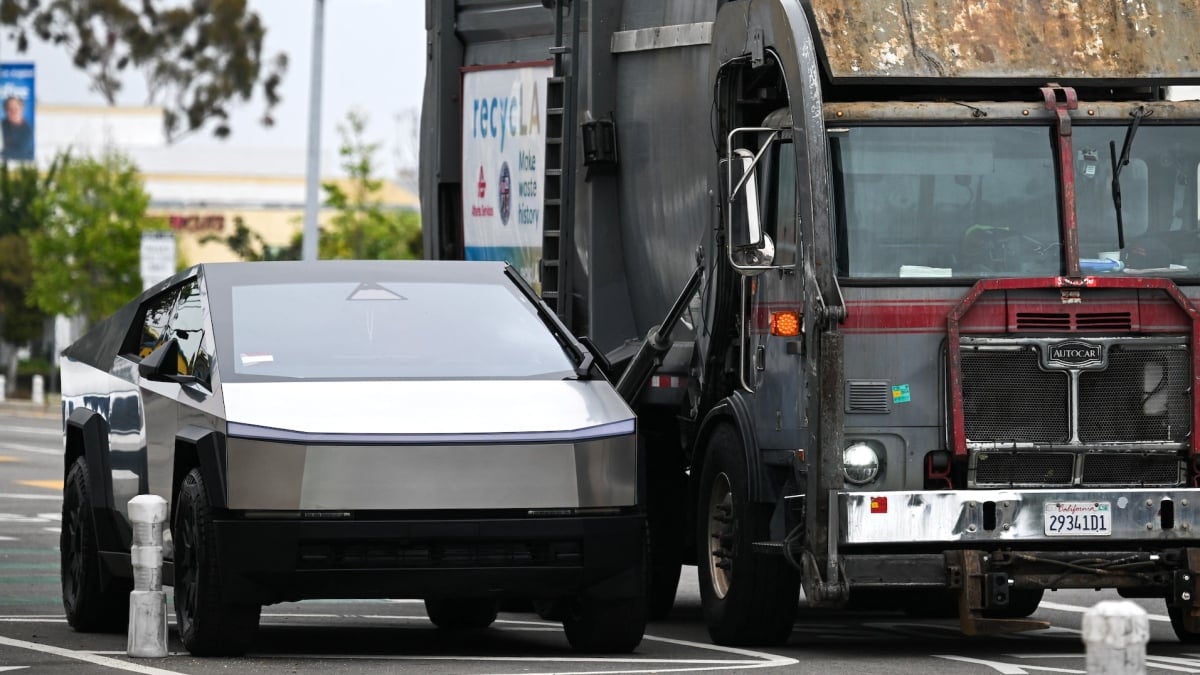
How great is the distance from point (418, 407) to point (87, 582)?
250 cm

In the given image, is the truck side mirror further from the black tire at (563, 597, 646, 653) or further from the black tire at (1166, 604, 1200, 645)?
the black tire at (1166, 604, 1200, 645)

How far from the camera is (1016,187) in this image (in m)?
10.3

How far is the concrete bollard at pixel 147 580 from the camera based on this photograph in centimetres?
983

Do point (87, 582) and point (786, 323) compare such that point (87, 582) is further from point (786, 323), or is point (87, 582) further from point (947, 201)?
point (947, 201)

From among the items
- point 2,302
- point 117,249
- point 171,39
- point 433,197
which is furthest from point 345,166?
point 433,197

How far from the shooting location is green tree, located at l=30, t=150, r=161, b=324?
60312 millimetres

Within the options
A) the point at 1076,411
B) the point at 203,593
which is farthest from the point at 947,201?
the point at 203,593

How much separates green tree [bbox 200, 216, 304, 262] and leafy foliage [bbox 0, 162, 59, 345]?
18.1 feet

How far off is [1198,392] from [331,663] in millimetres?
3724

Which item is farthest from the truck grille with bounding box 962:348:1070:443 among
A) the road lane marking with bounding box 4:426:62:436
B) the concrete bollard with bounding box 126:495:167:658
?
the road lane marking with bounding box 4:426:62:436

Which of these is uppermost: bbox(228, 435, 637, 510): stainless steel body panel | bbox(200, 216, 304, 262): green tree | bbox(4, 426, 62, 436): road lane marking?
bbox(200, 216, 304, 262): green tree

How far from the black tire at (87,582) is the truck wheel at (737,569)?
2.69 m

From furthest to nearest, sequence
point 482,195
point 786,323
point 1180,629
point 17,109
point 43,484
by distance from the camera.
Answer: point 17,109, point 43,484, point 482,195, point 1180,629, point 786,323

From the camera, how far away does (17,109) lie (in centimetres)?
6756
